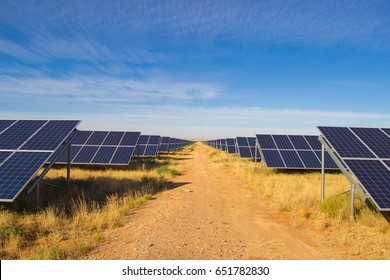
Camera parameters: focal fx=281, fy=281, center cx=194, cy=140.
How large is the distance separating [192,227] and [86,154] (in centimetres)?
1534

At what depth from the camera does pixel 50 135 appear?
13.0 m

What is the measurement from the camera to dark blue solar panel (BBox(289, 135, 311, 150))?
23906 millimetres

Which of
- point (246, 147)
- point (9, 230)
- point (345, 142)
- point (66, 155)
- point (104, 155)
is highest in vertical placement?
point (345, 142)

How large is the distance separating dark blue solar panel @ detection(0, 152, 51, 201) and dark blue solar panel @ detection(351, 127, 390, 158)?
13177 millimetres

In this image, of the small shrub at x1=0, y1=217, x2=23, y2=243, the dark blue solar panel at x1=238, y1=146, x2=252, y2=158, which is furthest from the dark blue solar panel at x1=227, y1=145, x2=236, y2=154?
the small shrub at x1=0, y1=217, x2=23, y2=243

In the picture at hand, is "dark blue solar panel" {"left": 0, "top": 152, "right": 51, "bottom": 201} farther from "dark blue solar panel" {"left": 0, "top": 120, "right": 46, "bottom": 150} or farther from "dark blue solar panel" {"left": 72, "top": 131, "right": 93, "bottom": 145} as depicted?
"dark blue solar panel" {"left": 72, "top": 131, "right": 93, "bottom": 145}

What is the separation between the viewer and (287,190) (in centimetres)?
1460

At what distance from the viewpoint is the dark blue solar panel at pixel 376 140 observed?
1137 cm

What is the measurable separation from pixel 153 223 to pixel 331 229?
5848 mm

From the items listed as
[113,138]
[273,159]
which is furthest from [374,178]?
[113,138]

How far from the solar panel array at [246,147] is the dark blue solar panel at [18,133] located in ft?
79.5

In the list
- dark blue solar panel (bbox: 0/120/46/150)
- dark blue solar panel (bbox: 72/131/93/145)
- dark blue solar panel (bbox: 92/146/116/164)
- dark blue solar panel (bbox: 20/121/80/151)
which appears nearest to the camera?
dark blue solar panel (bbox: 20/121/80/151)

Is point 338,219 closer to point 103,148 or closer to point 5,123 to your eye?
point 5,123

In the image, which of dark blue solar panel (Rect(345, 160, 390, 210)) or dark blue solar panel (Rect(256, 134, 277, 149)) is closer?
dark blue solar panel (Rect(345, 160, 390, 210))
